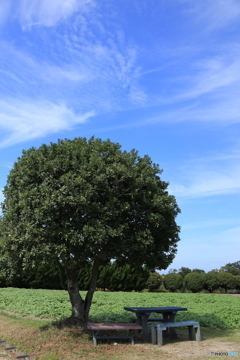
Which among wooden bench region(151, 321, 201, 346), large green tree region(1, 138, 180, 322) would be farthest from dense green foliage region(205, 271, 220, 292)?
large green tree region(1, 138, 180, 322)

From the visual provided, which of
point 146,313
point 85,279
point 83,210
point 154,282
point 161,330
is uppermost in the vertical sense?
point 83,210

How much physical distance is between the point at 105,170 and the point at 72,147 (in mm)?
1221

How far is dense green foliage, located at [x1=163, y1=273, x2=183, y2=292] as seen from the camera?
34.9 meters

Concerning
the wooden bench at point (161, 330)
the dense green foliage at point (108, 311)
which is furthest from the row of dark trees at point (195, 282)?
the wooden bench at point (161, 330)

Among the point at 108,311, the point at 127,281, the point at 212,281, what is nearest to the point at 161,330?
the point at 108,311

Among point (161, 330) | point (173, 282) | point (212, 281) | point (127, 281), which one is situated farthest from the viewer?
point (173, 282)

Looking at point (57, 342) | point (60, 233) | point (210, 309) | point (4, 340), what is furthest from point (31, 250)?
point (210, 309)

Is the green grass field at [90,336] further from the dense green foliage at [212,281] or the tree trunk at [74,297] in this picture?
the dense green foliage at [212,281]

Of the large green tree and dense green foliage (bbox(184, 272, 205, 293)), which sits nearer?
the large green tree

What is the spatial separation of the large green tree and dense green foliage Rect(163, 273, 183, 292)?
2632 centimetres

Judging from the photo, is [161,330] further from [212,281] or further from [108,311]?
[212,281]

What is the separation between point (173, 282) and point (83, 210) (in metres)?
29.0

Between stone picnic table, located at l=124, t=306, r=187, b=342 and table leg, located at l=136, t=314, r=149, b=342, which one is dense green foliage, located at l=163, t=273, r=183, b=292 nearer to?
stone picnic table, located at l=124, t=306, r=187, b=342

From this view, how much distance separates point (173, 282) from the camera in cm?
3491
